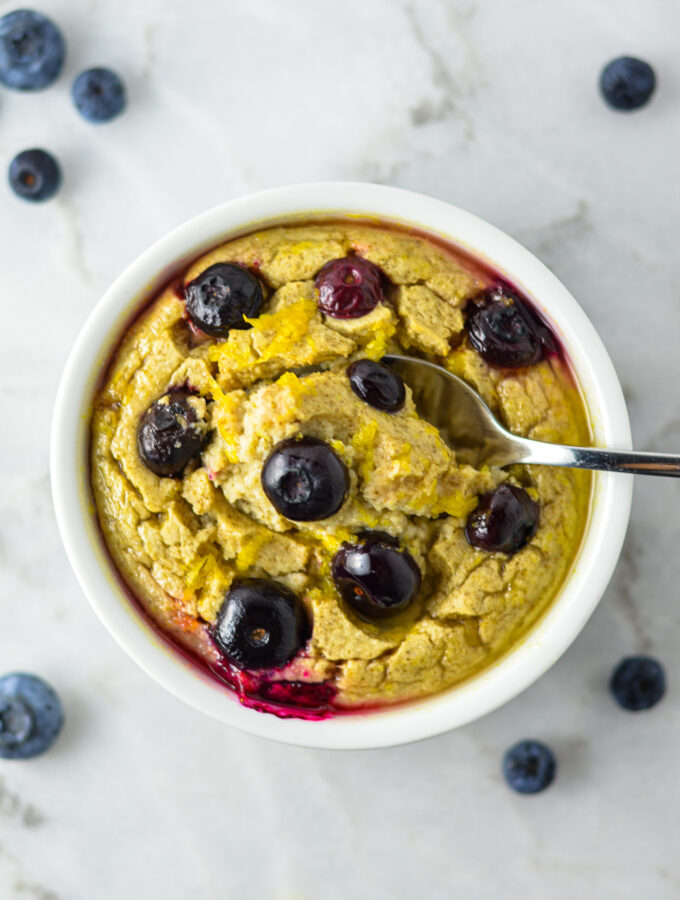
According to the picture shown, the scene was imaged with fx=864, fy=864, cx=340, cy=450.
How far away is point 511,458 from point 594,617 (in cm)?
81

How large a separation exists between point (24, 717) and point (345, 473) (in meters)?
1.37

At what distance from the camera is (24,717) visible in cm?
246

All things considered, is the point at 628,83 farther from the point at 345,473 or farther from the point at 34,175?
the point at 34,175

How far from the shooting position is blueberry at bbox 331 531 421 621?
1.77m

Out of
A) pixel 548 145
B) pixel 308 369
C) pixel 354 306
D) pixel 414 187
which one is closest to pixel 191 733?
pixel 308 369

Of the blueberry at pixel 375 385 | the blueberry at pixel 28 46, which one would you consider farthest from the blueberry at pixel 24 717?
the blueberry at pixel 28 46

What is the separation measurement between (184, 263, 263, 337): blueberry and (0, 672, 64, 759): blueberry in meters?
1.25

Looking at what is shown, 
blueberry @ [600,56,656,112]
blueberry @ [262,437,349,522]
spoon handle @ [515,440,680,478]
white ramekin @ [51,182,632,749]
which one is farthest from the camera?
blueberry @ [600,56,656,112]

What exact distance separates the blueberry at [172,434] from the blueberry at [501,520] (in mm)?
623

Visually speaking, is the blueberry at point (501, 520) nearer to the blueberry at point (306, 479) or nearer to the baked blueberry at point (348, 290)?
the blueberry at point (306, 479)

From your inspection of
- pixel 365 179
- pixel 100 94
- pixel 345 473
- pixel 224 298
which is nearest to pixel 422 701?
pixel 345 473

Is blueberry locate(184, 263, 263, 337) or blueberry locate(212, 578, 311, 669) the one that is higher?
blueberry locate(184, 263, 263, 337)

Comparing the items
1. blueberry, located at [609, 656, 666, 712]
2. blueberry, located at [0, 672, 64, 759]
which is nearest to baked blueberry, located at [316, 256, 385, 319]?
blueberry, located at [609, 656, 666, 712]

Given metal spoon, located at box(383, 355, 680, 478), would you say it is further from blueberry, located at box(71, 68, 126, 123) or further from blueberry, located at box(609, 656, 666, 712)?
blueberry, located at box(71, 68, 126, 123)
